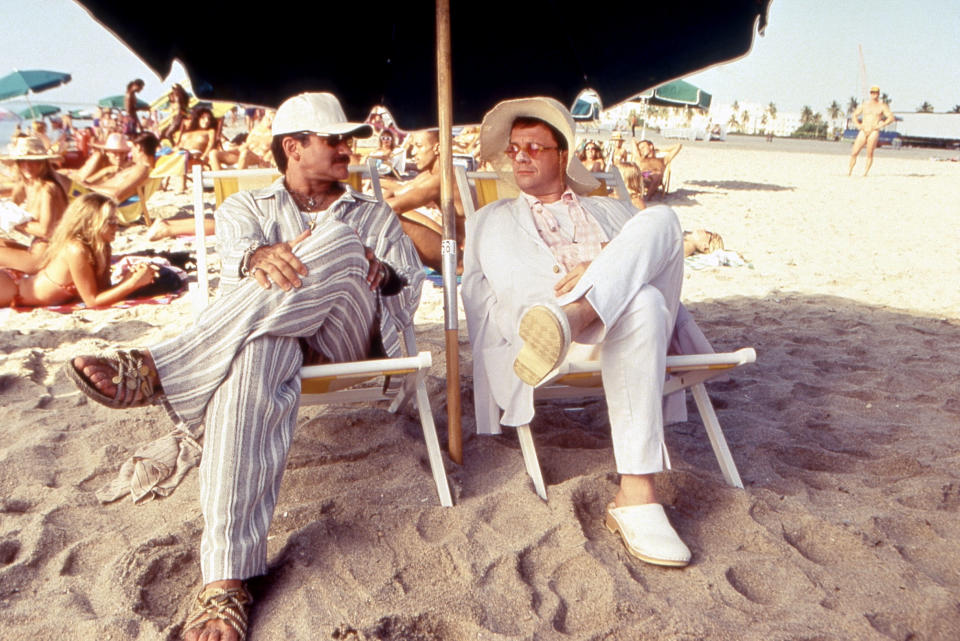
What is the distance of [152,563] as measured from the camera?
2.01 metres

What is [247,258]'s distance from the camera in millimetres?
2189

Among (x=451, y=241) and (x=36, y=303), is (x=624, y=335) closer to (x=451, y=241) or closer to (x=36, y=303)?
(x=451, y=241)

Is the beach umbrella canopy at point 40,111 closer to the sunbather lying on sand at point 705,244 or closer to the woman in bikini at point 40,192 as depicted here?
the woman in bikini at point 40,192

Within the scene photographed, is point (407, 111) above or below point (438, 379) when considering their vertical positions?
above

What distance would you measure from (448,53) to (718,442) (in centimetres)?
162

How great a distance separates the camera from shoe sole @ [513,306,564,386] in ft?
6.49

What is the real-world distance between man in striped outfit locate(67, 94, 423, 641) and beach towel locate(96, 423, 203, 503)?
0.42 meters

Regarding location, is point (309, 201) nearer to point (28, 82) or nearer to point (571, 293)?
point (571, 293)

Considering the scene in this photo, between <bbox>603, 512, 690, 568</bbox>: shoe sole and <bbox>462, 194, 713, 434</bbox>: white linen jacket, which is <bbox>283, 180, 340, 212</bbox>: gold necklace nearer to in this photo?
<bbox>462, 194, 713, 434</bbox>: white linen jacket

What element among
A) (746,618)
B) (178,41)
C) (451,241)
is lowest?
(746,618)

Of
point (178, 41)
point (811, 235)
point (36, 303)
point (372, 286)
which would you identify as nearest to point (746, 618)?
point (372, 286)

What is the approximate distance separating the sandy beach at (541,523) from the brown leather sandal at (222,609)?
0.05 m

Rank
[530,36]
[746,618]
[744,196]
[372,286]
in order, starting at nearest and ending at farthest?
[746,618] < [372,286] < [530,36] < [744,196]

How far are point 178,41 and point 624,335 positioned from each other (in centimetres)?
180
